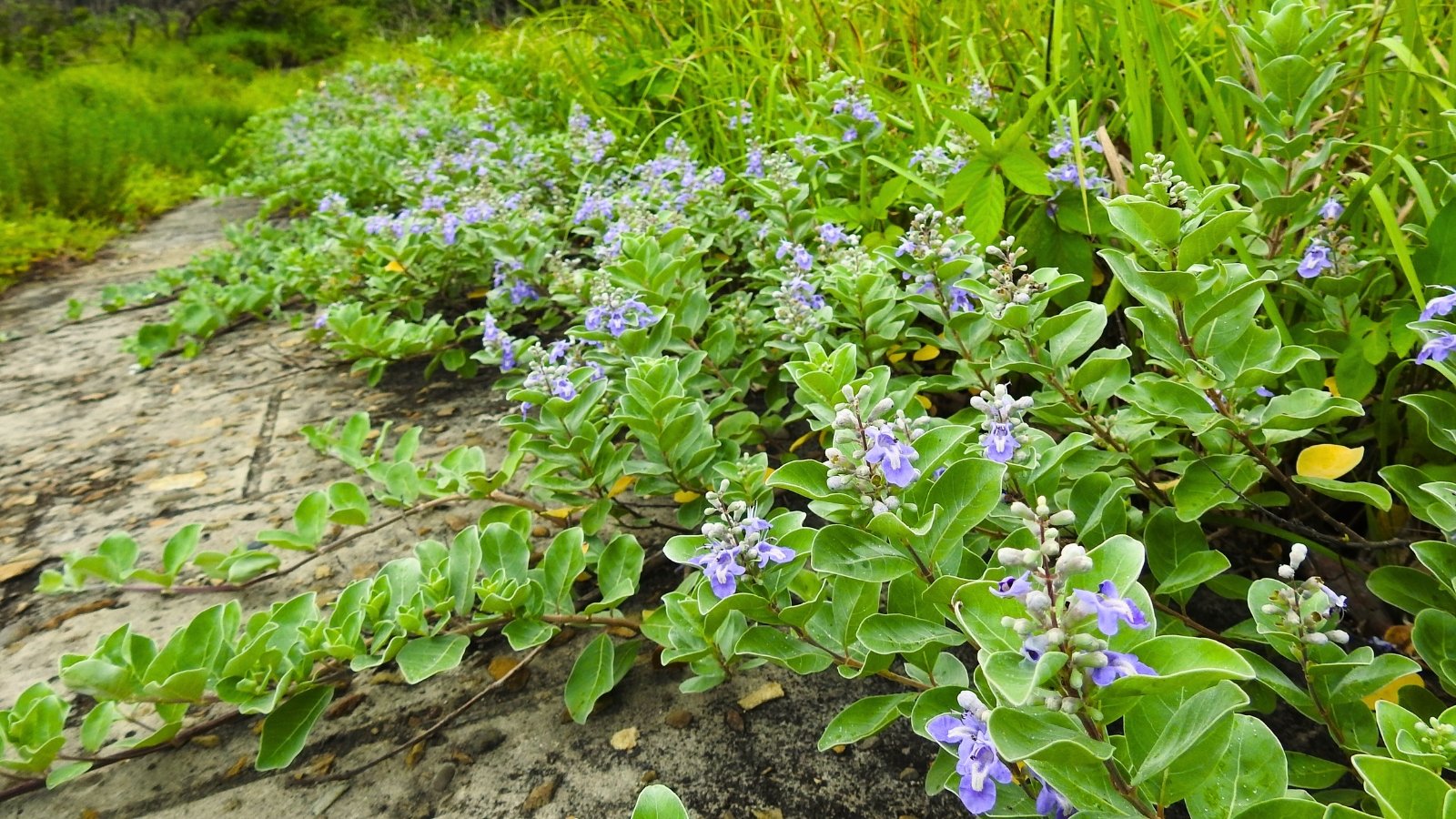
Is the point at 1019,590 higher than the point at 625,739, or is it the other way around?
the point at 1019,590

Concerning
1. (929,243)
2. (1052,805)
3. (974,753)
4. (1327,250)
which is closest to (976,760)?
(974,753)

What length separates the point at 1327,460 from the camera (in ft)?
4.34

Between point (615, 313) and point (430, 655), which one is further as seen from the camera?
point (615, 313)

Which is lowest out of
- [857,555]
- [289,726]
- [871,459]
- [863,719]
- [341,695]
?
[341,695]

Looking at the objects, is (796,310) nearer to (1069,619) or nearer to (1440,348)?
(1440,348)

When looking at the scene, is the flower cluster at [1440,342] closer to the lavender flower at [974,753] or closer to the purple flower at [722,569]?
the lavender flower at [974,753]

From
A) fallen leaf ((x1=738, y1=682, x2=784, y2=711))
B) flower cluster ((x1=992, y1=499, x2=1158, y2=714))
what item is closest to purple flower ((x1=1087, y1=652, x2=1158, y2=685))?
flower cluster ((x1=992, y1=499, x2=1158, y2=714))

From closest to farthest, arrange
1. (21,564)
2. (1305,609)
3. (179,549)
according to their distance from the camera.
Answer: (1305,609) < (179,549) < (21,564)

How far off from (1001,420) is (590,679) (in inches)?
30.2

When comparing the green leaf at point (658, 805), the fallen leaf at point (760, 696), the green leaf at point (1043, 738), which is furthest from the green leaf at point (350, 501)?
the green leaf at point (1043, 738)

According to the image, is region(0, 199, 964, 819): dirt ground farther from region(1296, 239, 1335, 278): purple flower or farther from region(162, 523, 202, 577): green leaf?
region(1296, 239, 1335, 278): purple flower

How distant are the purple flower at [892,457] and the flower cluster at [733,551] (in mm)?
217

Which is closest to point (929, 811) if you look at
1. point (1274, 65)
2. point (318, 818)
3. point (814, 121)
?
point (318, 818)

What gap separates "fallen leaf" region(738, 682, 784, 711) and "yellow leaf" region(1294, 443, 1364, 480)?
89 centimetres
